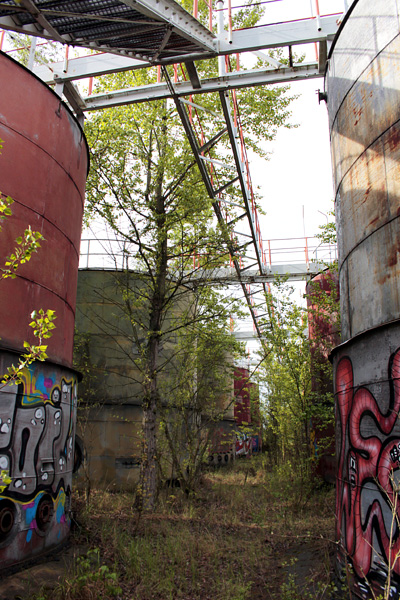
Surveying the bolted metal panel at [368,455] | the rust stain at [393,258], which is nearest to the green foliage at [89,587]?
the bolted metal panel at [368,455]

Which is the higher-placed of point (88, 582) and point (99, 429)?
point (99, 429)

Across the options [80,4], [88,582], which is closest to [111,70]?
[80,4]

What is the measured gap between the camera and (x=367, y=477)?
17.8 ft

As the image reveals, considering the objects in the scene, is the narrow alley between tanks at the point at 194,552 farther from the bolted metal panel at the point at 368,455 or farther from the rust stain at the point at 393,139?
the rust stain at the point at 393,139

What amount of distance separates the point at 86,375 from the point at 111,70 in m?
8.94

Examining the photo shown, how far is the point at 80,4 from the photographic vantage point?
23.0ft

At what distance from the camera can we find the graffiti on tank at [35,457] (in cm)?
664

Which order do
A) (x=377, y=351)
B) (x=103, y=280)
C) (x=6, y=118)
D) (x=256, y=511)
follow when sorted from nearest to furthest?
1. (x=377, y=351)
2. (x=6, y=118)
3. (x=256, y=511)
4. (x=103, y=280)

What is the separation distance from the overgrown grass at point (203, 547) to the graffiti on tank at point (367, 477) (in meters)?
0.55

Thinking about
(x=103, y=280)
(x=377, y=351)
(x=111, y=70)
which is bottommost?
(x=377, y=351)

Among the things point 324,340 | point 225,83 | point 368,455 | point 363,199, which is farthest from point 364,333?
point 324,340

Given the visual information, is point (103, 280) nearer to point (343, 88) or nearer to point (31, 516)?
point (31, 516)

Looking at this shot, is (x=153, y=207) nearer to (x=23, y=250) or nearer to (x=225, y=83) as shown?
(x=225, y=83)

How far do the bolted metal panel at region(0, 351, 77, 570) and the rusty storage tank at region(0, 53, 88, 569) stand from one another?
1cm
